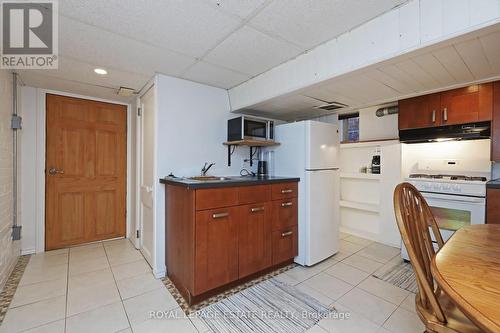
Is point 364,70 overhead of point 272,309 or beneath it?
overhead

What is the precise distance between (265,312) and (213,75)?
2.20m

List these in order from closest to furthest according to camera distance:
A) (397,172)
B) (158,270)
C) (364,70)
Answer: (364,70) < (158,270) < (397,172)

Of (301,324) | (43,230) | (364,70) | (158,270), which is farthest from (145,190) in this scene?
(364,70)

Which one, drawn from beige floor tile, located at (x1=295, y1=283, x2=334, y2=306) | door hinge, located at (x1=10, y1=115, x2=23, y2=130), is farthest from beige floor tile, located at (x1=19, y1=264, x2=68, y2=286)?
beige floor tile, located at (x1=295, y1=283, x2=334, y2=306)

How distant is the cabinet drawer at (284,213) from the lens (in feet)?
7.56

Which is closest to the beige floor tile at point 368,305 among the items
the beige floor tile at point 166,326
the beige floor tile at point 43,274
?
the beige floor tile at point 166,326

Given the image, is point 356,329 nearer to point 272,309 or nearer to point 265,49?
point 272,309

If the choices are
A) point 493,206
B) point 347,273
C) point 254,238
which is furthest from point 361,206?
point 254,238

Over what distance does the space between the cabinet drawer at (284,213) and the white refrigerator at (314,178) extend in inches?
3.5

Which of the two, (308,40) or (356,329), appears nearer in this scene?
(356,329)

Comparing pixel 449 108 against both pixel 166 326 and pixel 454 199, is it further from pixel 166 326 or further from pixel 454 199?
pixel 166 326

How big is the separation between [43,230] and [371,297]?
12.0 ft

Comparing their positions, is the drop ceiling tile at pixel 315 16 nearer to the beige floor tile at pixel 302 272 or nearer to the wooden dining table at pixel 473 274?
the wooden dining table at pixel 473 274

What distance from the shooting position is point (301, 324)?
1.58 metres
